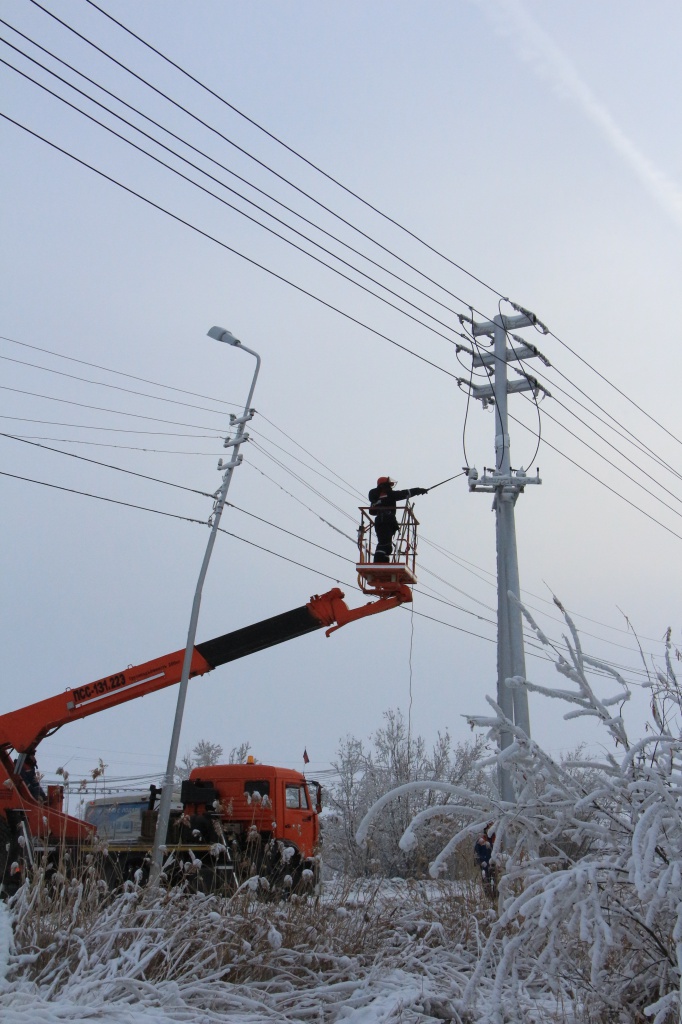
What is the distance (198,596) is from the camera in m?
16.6

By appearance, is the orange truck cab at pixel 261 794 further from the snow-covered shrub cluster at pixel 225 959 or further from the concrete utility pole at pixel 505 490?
the snow-covered shrub cluster at pixel 225 959

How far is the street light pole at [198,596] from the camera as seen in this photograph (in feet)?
45.5

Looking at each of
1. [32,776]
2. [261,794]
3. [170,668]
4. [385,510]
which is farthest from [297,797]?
[385,510]

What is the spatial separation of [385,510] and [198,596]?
4.13m

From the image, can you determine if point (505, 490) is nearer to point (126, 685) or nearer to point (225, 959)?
point (126, 685)

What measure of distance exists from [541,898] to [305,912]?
160 inches

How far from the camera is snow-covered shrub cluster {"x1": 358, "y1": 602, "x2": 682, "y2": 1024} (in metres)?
4.49

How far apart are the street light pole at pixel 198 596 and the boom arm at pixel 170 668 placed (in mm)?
286

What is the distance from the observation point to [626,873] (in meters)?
4.88

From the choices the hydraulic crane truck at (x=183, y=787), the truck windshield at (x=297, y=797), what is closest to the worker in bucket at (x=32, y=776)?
the hydraulic crane truck at (x=183, y=787)

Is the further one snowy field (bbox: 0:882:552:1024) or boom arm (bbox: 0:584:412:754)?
boom arm (bbox: 0:584:412:754)

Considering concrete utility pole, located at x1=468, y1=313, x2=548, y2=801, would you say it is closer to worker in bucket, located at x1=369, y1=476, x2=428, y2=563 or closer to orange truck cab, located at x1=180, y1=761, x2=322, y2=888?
worker in bucket, located at x1=369, y1=476, x2=428, y2=563

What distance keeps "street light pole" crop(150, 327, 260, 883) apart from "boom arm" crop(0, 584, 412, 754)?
0.29m

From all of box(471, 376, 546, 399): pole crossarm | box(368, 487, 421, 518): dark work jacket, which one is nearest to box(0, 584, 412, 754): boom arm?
box(368, 487, 421, 518): dark work jacket
